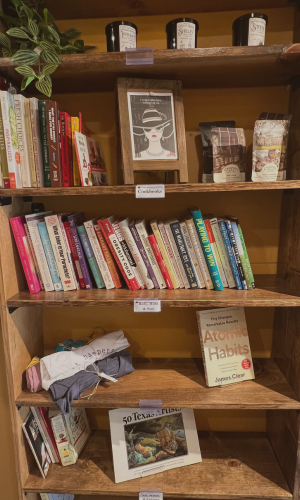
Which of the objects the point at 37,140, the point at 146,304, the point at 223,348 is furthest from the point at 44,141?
the point at 223,348

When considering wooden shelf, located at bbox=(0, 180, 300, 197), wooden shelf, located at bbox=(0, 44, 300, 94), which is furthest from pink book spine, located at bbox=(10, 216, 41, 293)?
wooden shelf, located at bbox=(0, 44, 300, 94)

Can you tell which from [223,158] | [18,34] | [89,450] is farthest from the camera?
[89,450]

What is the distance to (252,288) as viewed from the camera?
1217 mm

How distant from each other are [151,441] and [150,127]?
1.26 metres

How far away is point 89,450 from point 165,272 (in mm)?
918

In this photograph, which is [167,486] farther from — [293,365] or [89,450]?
[293,365]

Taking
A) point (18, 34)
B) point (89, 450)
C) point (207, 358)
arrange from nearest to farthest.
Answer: point (18, 34), point (207, 358), point (89, 450)

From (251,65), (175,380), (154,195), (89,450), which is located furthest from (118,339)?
(251,65)

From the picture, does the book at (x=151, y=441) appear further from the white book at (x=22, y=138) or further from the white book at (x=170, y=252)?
the white book at (x=22, y=138)

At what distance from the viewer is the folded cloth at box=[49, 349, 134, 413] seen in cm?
117

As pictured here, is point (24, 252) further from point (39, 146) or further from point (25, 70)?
A: point (25, 70)

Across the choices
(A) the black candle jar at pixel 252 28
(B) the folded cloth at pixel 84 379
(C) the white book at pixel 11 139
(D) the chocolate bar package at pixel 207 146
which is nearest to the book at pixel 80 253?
(C) the white book at pixel 11 139

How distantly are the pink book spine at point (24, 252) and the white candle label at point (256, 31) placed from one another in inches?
39.9

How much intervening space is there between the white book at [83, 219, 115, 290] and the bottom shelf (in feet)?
2.58
